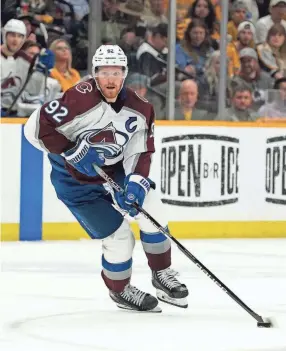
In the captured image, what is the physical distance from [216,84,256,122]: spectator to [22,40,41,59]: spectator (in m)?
1.31

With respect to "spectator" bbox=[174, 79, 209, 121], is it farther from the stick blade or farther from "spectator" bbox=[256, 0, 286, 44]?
the stick blade

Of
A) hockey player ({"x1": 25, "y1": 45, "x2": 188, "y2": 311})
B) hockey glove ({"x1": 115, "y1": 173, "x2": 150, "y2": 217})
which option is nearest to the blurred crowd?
hockey player ({"x1": 25, "y1": 45, "x2": 188, "y2": 311})

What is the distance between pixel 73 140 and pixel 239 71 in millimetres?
3237

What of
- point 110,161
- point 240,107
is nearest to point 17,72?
point 240,107

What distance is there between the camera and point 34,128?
12.6 feet

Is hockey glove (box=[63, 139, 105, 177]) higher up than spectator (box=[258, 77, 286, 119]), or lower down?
lower down

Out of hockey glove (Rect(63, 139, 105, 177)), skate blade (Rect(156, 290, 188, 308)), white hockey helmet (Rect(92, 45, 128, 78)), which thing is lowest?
skate blade (Rect(156, 290, 188, 308))

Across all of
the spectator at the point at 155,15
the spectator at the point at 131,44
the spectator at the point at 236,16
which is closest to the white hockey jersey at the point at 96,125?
the spectator at the point at 131,44

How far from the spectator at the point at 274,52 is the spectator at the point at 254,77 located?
0.19ft

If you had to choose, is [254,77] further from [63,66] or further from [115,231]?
[115,231]

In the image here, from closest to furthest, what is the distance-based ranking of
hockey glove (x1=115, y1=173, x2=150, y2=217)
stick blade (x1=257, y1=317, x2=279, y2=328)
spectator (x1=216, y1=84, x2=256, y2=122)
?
stick blade (x1=257, y1=317, x2=279, y2=328), hockey glove (x1=115, y1=173, x2=150, y2=217), spectator (x1=216, y1=84, x2=256, y2=122)

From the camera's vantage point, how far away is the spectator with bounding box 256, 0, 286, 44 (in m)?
6.95

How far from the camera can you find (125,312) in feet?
13.0

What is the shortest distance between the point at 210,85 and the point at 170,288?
302cm
